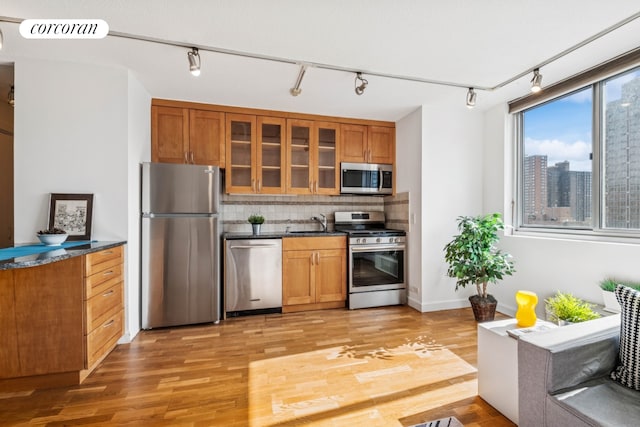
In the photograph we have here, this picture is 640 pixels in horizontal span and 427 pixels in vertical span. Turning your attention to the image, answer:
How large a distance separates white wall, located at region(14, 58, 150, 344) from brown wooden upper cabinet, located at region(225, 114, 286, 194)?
3.53ft

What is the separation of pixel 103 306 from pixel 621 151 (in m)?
4.36

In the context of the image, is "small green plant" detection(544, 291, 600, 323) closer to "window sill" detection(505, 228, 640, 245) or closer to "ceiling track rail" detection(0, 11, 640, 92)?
"window sill" detection(505, 228, 640, 245)

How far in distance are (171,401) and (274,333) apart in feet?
3.78

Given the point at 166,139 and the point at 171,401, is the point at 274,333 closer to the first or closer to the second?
the point at 171,401

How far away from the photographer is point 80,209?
246 cm

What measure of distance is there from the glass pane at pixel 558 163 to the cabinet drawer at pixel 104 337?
420 cm

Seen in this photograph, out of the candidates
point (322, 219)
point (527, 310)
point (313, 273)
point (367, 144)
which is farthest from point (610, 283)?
point (322, 219)

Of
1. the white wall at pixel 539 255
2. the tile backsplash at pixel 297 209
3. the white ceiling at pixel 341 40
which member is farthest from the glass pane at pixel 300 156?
the white wall at pixel 539 255

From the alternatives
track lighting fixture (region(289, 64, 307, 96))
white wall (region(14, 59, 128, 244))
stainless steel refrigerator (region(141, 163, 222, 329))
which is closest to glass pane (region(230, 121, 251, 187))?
stainless steel refrigerator (region(141, 163, 222, 329))

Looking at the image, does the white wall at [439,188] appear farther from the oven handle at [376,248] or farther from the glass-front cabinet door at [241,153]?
the glass-front cabinet door at [241,153]

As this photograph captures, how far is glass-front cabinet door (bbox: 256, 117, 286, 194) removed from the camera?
3594mm

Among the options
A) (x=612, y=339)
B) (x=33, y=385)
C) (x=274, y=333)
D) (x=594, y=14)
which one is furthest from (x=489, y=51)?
(x=33, y=385)

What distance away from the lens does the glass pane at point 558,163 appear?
271 centimetres

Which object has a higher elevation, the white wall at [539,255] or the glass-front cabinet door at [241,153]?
the glass-front cabinet door at [241,153]
